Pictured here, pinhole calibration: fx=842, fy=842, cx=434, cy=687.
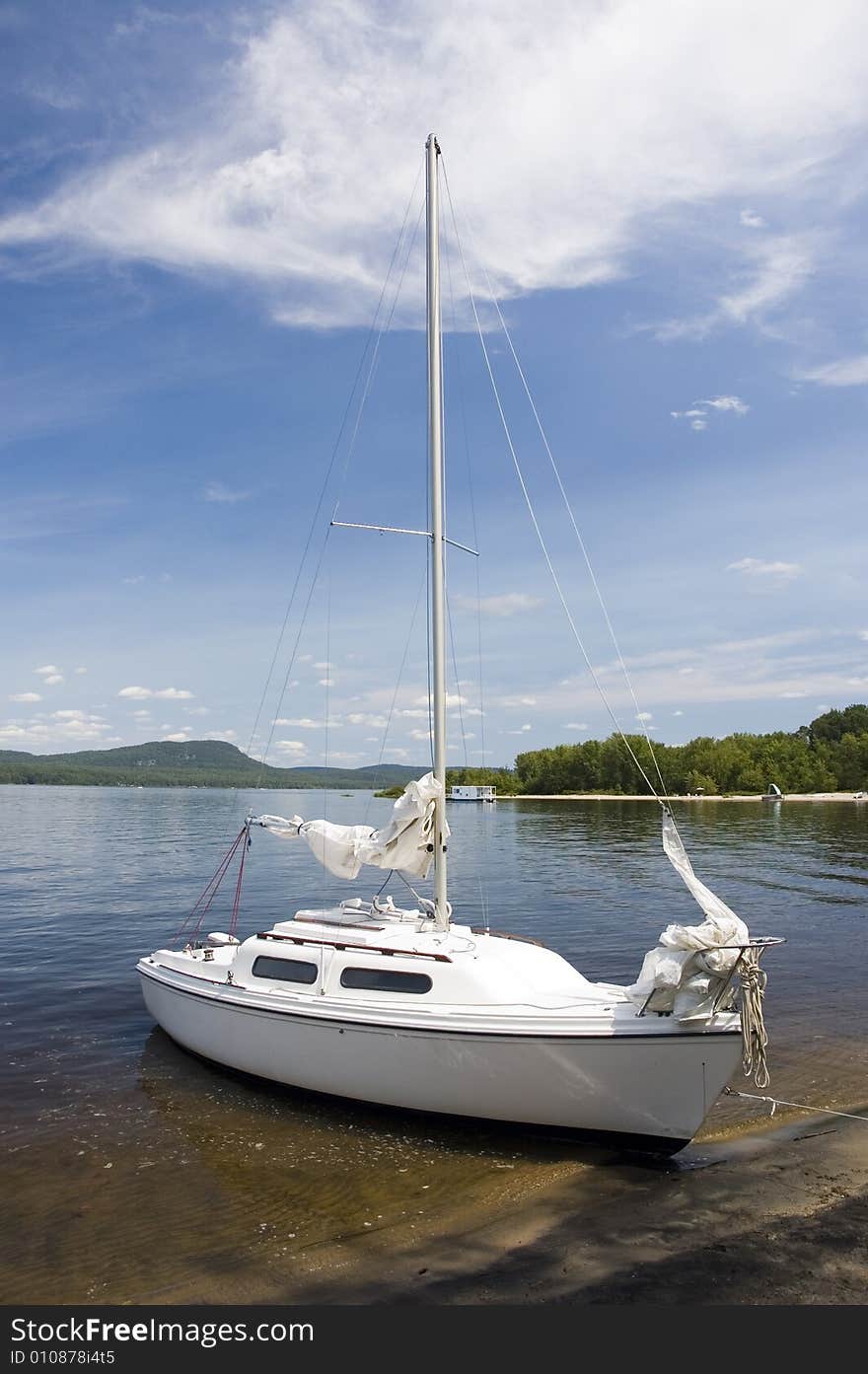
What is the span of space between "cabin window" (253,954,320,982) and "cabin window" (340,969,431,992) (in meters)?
0.53

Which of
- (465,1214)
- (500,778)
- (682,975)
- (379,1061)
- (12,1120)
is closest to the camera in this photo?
(465,1214)

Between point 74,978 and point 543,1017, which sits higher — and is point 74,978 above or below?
below

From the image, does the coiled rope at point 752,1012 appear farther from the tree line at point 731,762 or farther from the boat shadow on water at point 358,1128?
the tree line at point 731,762

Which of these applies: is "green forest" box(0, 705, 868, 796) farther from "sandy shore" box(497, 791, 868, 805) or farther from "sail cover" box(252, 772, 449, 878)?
"sail cover" box(252, 772, 449, 878)

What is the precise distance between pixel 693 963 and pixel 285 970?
558cm

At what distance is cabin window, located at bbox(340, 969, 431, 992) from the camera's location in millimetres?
10820

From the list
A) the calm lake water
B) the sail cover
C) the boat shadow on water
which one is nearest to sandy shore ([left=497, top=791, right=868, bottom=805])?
the calm lake water

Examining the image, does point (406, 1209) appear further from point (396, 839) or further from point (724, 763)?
point (724, 763)

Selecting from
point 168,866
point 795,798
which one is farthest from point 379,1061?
point 795,798

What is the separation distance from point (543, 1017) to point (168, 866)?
31.8m

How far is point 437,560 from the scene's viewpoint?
1253 cm

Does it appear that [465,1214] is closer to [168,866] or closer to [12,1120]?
[12,1120]

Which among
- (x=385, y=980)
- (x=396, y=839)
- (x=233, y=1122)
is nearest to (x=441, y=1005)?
(x=385, y=980)

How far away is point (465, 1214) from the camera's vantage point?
28.9 feet
